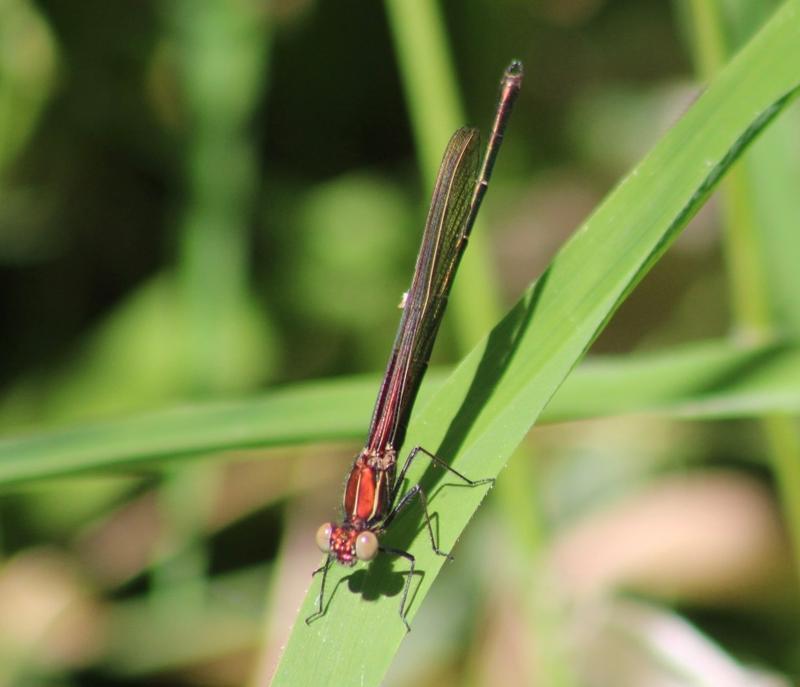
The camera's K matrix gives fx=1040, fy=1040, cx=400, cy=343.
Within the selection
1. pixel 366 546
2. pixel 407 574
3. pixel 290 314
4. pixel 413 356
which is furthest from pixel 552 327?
pixel 290 314

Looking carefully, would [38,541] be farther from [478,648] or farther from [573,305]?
[573,305]

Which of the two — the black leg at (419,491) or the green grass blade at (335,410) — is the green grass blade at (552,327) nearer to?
the black leg at (419,491)

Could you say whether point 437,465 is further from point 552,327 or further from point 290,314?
point 290,314

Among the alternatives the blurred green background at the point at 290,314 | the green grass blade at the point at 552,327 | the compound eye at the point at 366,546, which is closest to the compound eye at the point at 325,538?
the compound eye at the point at 366,546

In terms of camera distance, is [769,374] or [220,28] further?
[220,28]

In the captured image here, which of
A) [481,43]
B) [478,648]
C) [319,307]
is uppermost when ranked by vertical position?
[481,43]

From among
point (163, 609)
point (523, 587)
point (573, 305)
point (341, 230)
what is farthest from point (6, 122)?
point (573, 305)
